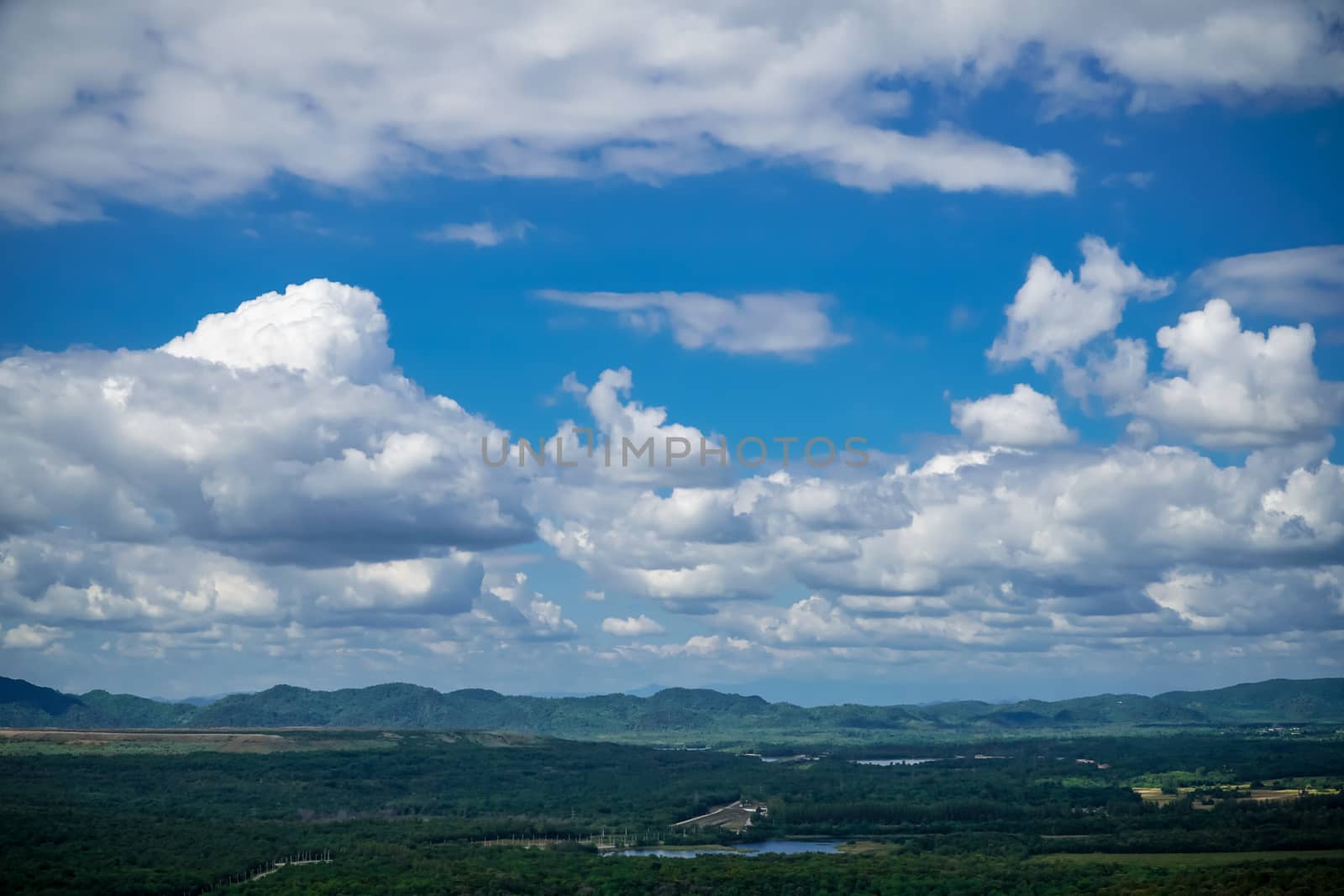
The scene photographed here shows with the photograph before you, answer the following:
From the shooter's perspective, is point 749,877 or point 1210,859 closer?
point 749,877

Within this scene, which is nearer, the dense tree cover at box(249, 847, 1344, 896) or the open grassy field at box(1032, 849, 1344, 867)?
the dense tree cover at box(249, 847, 1344, 896)

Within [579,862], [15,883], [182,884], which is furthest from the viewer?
[579,862]

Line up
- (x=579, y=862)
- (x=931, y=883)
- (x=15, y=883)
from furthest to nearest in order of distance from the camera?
1. (x=579, y=862)
2. (x=931, y=883)
3. (x=15, y=883)

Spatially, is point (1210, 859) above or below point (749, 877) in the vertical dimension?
below

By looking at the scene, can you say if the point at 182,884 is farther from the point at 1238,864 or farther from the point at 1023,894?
the point at 1238,864

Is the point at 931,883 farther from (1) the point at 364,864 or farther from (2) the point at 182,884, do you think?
(2) the point at 182,884

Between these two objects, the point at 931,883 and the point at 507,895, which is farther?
the point at 931,883

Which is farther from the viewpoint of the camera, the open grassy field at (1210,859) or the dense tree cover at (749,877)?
the open grassy field at (1210,859)

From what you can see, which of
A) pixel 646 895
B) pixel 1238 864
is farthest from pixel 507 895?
pixel 1238 864

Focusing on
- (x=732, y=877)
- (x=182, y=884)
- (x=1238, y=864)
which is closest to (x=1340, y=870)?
(x=1238, y=864)
